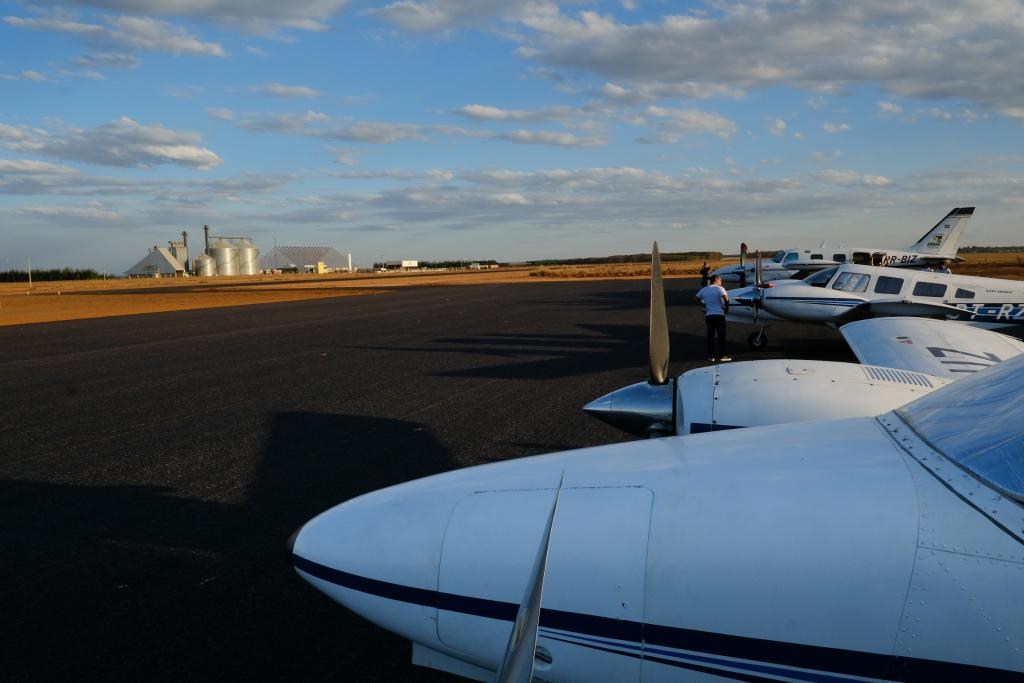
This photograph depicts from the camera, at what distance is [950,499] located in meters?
2.27

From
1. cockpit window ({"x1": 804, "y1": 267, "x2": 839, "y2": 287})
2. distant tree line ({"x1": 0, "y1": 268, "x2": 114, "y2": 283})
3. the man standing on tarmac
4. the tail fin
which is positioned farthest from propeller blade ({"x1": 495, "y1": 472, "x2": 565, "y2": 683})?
distant tree line ({"x1": 0, "y1": 268, "x2": 114, "y2": 283})

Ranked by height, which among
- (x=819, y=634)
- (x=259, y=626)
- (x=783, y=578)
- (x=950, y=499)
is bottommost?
(x=259, y=626)

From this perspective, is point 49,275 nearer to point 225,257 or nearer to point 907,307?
point 225,257

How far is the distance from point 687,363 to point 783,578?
39.2 feet

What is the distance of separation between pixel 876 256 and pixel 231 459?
107 feet

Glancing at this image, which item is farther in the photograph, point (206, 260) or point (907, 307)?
point (206, 260)

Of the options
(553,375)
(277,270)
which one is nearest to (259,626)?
(553,375)

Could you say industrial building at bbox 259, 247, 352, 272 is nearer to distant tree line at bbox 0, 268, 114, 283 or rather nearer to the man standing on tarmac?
distant tree line at bbox 0, 268, 114, 283

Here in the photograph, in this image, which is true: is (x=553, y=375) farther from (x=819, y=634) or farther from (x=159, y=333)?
(x=159, y=333)

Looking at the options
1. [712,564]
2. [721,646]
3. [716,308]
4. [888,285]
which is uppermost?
[888,285]

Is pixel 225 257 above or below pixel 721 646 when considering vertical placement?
above

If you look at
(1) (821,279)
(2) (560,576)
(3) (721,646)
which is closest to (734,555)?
(3) (721,646)

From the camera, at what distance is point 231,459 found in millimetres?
7891

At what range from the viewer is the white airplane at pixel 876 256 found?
107ft
